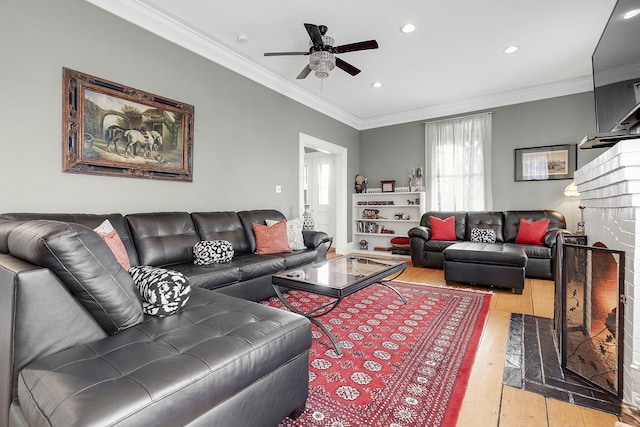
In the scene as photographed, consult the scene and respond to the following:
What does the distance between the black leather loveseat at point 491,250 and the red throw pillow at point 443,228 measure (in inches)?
3.1

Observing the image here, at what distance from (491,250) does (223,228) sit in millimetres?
3123

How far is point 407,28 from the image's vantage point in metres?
3.25

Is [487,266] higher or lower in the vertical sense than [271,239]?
lower

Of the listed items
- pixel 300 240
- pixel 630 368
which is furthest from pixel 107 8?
pixel 630 368

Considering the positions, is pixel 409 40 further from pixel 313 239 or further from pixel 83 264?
pixel 83 264

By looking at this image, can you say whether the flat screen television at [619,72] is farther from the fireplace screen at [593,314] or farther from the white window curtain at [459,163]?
the white window curtain at [459,163]

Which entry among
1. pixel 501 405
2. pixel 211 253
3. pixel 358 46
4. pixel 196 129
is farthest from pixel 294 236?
pixel 501 405

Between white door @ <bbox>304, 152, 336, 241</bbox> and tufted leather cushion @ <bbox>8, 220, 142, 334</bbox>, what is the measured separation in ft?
17.5

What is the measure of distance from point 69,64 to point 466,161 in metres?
5.55

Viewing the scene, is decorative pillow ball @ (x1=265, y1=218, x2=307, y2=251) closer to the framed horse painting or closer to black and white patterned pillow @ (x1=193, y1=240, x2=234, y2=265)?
black and white patterned pillow @ (x1=193, y1=240, x2=234, y2=265)

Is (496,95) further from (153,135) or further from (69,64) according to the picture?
(69,64)

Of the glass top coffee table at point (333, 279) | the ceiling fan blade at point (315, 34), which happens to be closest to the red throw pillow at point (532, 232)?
the glass top coffee table at point (333, 279)

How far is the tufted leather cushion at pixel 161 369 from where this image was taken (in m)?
0.83

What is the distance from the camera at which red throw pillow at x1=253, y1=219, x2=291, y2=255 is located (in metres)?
3.45
